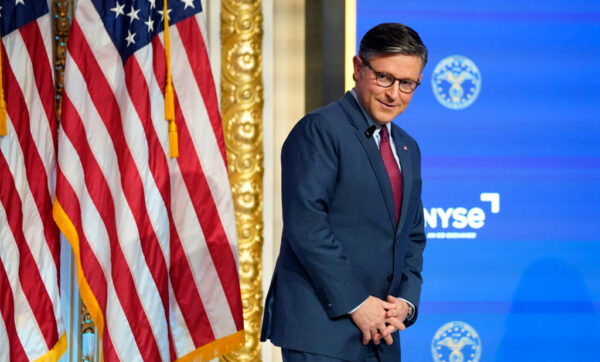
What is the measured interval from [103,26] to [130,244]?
91cm

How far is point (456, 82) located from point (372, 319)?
5.83 feet

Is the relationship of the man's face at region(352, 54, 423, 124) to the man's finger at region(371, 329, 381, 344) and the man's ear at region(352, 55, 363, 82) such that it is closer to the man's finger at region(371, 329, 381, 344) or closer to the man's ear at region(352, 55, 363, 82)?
the man's ear at region(352, 55, 363, 82)

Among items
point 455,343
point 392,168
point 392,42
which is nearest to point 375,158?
point 392,168

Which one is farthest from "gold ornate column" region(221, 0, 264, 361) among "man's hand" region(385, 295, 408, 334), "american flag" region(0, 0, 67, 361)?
"man's hand" region(385, 295, 408, 334)

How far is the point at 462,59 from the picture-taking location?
12.3ft

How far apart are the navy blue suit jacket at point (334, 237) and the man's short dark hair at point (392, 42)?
17cm

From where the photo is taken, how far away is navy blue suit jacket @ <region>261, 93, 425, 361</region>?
7.34ft

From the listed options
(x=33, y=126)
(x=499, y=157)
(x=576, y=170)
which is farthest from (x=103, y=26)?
(x=576, y=170)

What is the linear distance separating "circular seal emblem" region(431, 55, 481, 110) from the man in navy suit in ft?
4.62

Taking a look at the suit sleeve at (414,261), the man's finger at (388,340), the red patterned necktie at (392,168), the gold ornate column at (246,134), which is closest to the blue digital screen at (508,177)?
the gold ornate column at (246,134)

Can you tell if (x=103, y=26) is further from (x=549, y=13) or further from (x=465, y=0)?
(x=549, y=13)

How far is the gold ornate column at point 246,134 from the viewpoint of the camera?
3760mm

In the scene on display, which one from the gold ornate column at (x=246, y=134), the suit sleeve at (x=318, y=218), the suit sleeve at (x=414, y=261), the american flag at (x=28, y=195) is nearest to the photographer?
the suit sleeve at (x=318, y=218)

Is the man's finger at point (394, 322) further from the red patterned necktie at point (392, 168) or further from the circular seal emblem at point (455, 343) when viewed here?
the circular seal emblem at point (455, 343)
